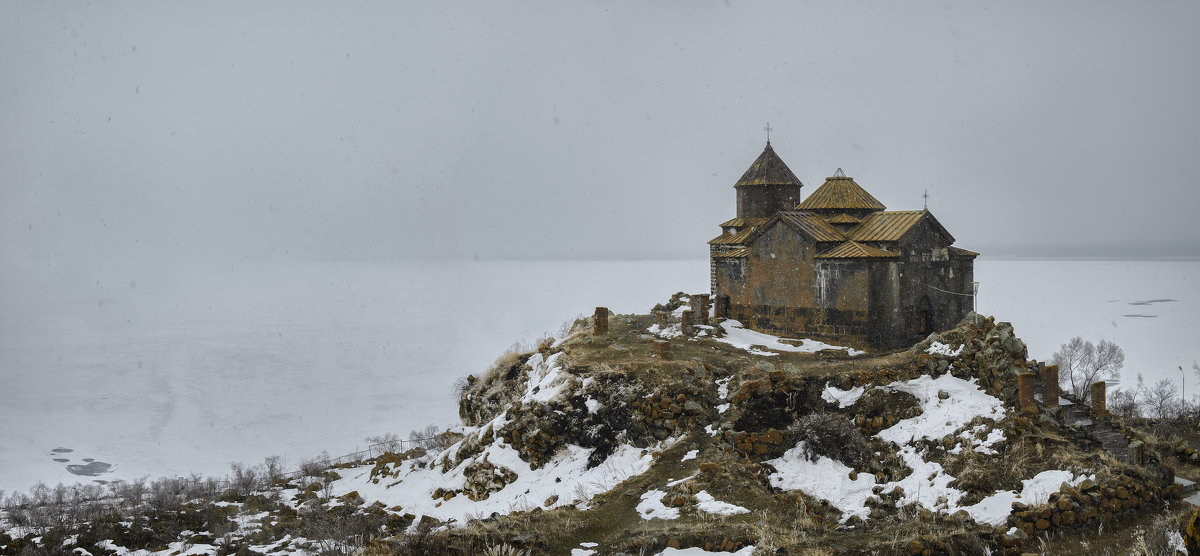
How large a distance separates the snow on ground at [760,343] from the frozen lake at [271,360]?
101ft

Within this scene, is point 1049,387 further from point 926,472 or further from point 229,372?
point 229,372

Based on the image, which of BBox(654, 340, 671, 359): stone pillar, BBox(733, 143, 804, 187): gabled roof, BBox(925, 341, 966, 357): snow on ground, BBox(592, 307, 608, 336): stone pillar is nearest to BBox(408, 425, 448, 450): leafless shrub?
BBox(592, 307, 608, 336): stone pillar

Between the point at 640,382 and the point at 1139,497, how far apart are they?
340 inches

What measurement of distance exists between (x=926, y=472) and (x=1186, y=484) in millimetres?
3885

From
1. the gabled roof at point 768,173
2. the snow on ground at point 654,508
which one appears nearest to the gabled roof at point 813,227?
the gabled roof at point 768,173

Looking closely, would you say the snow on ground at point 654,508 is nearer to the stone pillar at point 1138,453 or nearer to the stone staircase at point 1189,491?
the stone staircase at point 1189,491

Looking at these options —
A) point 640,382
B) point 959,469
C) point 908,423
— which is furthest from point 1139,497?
point 640,382

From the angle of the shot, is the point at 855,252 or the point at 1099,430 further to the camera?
the point at 855,252

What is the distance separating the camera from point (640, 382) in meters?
15.5

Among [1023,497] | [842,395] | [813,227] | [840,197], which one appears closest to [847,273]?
[813,227]

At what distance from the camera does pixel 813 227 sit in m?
21.0

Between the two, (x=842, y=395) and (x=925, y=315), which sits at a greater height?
(x=925, y=315)

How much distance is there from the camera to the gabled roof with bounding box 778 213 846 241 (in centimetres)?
2058

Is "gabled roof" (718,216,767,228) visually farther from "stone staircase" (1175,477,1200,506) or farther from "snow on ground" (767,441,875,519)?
"stone staircase" (1175,477,1200,506)
